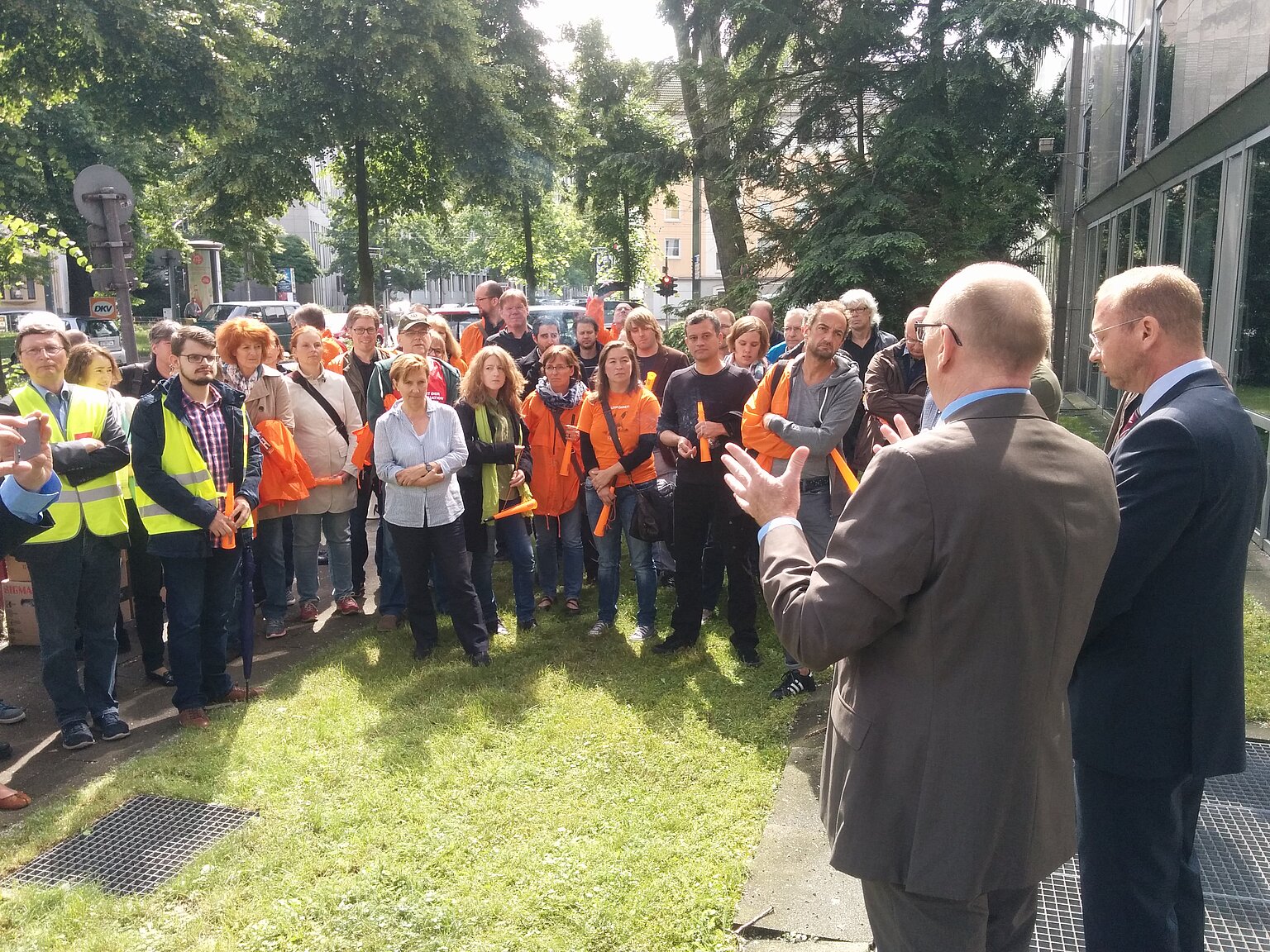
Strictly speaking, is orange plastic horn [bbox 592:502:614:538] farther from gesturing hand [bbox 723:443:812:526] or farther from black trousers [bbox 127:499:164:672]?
gesturing hand [bbox 723:443:812:526]

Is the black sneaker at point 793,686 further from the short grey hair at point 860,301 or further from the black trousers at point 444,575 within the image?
the short grey hair at point 860,301

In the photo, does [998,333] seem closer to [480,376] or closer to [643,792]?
[643,792]

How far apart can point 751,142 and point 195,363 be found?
1188 centimetres

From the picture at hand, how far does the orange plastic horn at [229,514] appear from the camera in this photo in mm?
5215

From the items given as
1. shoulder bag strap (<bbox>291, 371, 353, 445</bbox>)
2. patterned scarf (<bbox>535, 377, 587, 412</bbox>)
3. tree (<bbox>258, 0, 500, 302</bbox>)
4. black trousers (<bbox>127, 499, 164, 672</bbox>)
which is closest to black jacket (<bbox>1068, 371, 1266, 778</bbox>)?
patterned scarf (<bbox>535, 377, 587, 412</bbox>)

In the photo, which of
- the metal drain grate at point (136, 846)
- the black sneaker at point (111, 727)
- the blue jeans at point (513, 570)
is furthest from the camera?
the blue jeans at point (513, 570)

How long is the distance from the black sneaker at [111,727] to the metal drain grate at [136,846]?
796 millimetres

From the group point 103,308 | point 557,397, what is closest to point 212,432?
point 557,397

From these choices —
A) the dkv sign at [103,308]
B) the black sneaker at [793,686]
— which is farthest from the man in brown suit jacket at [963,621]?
the dkv sign at [103,308]

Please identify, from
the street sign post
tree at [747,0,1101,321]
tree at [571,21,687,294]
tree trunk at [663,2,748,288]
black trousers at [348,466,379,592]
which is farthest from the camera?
tree at [571,21,687,294]

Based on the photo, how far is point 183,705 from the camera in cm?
531

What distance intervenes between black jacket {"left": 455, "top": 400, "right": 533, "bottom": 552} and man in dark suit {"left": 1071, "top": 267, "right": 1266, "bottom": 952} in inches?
174

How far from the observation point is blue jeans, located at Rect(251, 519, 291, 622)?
666 centimetres

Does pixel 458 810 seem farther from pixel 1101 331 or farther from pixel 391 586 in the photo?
pixel 1101 331
